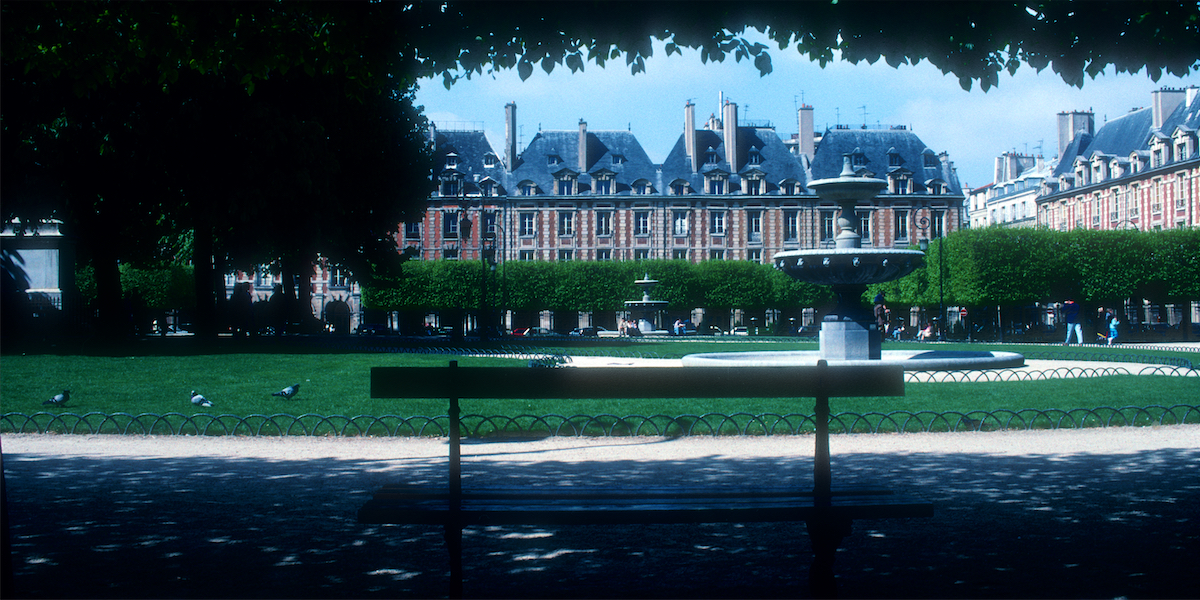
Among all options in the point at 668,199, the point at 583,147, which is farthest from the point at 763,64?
the point at 583,147

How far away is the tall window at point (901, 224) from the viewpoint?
6406 cm

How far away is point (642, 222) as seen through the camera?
6312 cm

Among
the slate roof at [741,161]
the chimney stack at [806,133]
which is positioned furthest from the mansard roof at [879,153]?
the slate roof at [741,161]

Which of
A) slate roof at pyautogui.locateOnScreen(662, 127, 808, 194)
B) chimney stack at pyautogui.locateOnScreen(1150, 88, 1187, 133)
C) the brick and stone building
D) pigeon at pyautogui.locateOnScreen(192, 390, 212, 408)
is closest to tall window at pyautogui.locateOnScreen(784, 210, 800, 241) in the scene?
the brick and stone building

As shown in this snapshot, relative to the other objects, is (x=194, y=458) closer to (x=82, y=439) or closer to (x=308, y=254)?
(x=82, y=439)

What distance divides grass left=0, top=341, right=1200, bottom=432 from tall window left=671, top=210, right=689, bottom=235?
4657 cm

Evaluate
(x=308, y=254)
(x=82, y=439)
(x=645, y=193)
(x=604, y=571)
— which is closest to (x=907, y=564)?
(x=604, y=571)

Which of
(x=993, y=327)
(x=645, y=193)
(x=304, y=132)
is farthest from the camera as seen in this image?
(x=645, y=193)

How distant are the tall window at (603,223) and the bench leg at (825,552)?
193 ft

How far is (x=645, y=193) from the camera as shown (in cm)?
6325

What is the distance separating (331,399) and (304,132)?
1205cm

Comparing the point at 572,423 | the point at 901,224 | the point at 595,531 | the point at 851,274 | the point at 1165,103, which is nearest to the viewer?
the point at 595,531

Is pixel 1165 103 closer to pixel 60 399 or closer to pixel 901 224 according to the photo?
pixel 901 224

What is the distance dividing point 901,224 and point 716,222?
1242 cm
